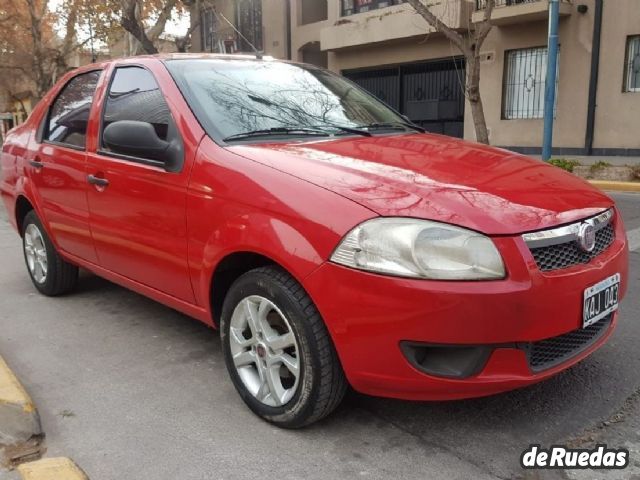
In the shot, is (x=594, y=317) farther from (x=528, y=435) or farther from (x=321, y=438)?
(x=321, y=438)

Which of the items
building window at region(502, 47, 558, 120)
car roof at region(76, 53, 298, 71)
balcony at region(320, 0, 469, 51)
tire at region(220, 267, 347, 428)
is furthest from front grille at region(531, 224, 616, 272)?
balcony at region(320, 0, 469, 51)

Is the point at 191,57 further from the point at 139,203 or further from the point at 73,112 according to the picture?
the point at 73,112

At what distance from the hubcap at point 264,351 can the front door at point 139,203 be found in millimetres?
425

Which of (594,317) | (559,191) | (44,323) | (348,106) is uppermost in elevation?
(348,106)

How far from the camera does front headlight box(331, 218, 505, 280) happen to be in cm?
225

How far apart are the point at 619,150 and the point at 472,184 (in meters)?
12.8

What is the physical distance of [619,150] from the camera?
45.2ft

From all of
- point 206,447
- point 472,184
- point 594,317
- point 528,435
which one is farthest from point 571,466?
point 206,447

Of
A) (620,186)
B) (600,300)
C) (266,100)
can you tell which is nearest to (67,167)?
(266,100)

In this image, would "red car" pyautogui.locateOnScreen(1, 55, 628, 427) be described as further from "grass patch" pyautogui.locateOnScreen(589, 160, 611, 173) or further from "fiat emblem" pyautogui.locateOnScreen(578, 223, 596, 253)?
"grass patch" pyautogui.locateOnScreen(589, 160, 611, 173)

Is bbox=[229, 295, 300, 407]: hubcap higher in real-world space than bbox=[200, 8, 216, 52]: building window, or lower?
lower

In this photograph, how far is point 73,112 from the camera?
4273 millimetres

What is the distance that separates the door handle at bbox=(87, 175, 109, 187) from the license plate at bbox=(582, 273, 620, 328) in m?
2.59

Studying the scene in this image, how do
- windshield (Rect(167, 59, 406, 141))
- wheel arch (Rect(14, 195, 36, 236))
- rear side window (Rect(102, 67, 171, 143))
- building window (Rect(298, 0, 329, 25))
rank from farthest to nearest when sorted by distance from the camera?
building window (Rect(298, 0, 329, 25))
wheel arch (Rect(14, 195, 36, 236))
rear side window (Rect(102, 67, 171, 143))
windshield (Rect(167, 59, 406, 141))
